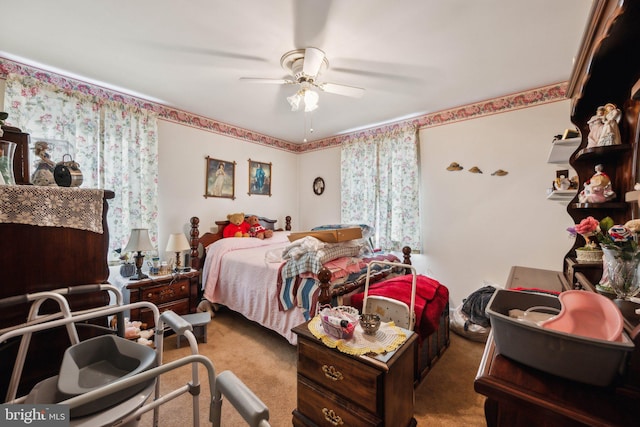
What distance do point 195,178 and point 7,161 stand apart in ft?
7.09

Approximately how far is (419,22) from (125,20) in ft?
6.81

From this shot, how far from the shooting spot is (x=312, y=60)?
1964mm

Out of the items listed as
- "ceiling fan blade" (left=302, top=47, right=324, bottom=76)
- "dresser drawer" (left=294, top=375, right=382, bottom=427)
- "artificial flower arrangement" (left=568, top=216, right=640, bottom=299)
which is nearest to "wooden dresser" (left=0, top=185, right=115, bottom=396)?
"dresser drawer" (left=294, top=375, right=382, bottom=427)

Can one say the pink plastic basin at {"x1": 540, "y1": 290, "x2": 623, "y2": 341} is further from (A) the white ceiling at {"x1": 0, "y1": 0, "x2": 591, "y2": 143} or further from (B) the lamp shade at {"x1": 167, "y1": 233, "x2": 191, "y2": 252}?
(B) the lamp shade at {"x1": 167, "y1": 233, "x2": 191, "y2": 252}

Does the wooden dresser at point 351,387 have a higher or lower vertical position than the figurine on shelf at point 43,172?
lower

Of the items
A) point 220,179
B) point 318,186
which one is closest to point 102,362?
point 220,179

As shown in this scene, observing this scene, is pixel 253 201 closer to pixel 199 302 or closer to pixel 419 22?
pixel 199 302

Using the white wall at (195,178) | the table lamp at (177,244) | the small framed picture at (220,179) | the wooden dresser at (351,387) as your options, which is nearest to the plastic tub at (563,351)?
the wooden dresser at (351,387)

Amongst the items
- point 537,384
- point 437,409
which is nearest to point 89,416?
point 537,384

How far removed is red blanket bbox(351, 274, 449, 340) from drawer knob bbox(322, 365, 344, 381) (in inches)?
29.7

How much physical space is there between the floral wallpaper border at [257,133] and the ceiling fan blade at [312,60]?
80.7 inches

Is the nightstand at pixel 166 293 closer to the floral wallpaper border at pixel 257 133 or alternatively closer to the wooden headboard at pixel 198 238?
the wooden headboard at pixel 198 238

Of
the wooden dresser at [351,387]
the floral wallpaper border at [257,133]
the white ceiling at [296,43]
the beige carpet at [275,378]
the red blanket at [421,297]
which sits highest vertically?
the white ceiling at [296,43]

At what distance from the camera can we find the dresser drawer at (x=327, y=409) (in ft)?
4.22
